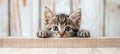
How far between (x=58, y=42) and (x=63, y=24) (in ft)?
0.48

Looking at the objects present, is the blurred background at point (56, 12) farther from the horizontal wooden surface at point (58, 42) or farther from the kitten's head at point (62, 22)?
the horizontal wooden surface at point (58, 42)

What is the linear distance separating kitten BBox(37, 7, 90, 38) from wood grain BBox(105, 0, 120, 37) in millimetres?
200

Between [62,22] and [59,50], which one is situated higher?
[62,22]

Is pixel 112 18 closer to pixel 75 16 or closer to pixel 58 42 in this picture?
pixel 75 16

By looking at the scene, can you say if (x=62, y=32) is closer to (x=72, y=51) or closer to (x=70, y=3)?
(x=72, y=51)

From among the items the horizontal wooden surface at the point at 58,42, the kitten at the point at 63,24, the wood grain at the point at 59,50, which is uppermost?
the kitten at the point at 63,24

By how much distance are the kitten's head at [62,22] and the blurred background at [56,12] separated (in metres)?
0.07

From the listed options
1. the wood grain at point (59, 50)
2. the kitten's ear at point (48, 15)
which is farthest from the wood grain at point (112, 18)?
the kitten's ear at point (48, 15)

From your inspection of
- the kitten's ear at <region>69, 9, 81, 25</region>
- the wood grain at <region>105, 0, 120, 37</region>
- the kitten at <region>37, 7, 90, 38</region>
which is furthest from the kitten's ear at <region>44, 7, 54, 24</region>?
the wood grain at <region>105, 0, 120, 37</region>

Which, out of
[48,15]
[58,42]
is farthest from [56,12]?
[58,42]

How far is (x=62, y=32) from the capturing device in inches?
50.7

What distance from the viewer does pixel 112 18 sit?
1447mm

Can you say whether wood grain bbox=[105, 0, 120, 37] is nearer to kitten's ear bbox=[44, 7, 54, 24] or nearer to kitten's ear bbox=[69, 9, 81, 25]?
kitten's ear bbox=[69, 9, 81, 25]

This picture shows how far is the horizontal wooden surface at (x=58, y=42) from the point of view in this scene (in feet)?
4.04
